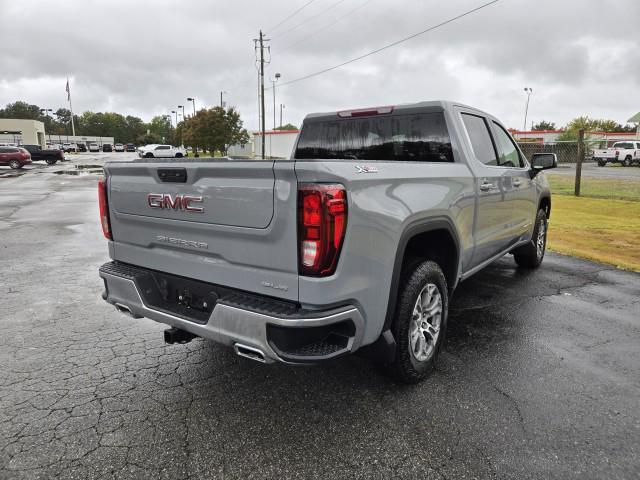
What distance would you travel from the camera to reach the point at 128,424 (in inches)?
110

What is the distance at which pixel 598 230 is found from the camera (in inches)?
372

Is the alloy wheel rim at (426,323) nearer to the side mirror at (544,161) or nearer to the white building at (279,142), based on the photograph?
the side mirror at (544,161)

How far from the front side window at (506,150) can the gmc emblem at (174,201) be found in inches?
129

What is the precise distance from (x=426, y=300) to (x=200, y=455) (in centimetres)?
175

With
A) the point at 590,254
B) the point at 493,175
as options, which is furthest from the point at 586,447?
the point at 590,254

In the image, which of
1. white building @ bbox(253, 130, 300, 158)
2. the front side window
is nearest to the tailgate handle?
the front side window

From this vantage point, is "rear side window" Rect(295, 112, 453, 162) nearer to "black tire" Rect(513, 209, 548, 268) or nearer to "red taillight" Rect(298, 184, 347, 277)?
"red taillight" Rect(298, 184, 347, 277)

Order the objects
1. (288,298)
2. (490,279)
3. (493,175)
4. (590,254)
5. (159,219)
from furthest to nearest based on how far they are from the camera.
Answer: (590,254), (490,279), (493,175), (159,219), (288,298)

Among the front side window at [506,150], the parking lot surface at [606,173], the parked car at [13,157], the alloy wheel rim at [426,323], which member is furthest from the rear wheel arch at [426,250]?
the parked car at [13,157]

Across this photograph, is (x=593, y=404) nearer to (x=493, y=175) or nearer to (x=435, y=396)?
(x=435, y=396)

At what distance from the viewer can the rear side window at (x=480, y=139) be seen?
13.8ft

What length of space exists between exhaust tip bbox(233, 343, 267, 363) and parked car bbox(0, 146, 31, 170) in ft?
129

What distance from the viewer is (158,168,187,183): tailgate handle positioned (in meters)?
2.79

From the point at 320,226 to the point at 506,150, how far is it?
139 inches
